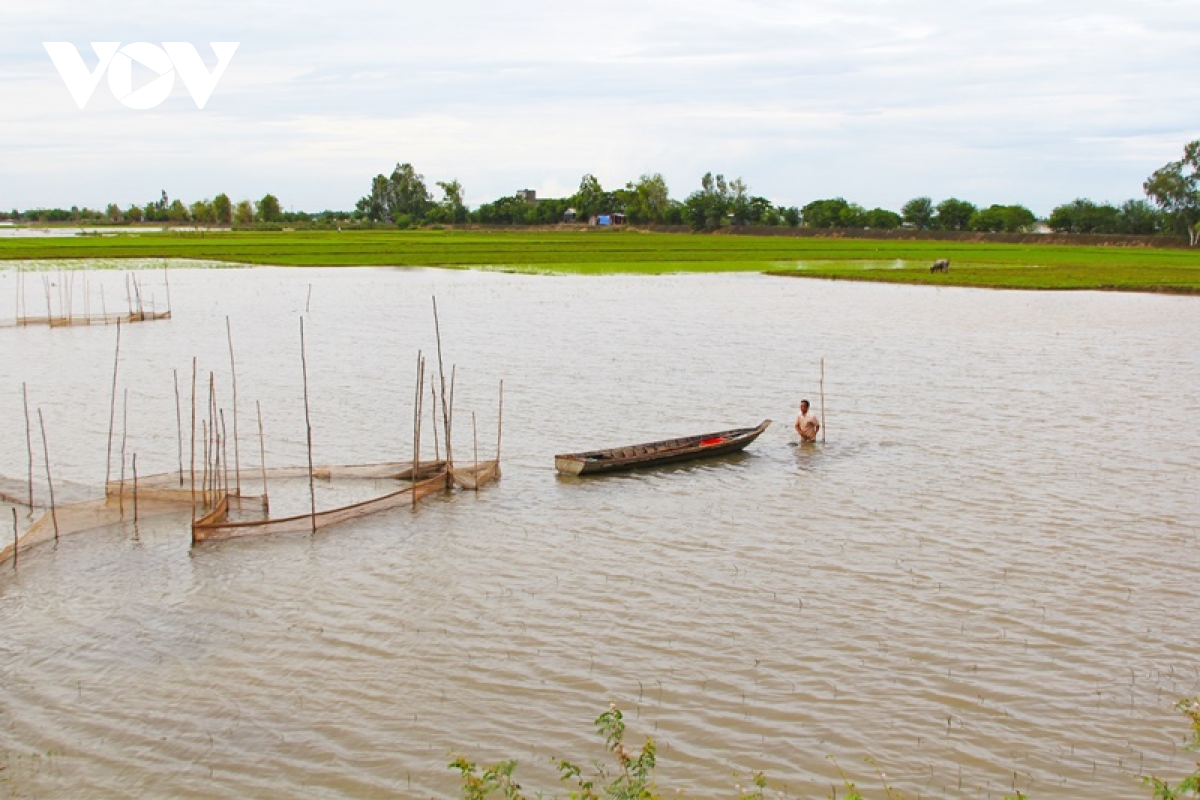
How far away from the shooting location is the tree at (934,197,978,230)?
9431cm

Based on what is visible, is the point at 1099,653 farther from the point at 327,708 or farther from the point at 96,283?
the point at 96,283

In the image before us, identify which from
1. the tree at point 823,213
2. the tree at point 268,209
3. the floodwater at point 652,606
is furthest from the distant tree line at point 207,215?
the floodwater at point 652,606

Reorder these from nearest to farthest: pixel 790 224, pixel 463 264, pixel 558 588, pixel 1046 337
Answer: pixel 558 588 → pixel 1046 337 → pixel 463 264 → pixel 790 224

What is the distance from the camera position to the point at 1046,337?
29422 millimetres

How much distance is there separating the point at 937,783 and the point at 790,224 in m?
103

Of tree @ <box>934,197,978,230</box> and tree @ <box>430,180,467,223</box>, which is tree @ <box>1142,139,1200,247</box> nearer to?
tree @ <box>934,197,978,230</box>

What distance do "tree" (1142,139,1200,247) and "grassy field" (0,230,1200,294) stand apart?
960 centimetres

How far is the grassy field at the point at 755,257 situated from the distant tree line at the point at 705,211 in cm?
967

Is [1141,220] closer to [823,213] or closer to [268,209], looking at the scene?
[823,213]

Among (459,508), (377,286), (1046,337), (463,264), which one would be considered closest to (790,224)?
(463,264)

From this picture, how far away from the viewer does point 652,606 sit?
10141 mm

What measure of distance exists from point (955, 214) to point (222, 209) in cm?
9051

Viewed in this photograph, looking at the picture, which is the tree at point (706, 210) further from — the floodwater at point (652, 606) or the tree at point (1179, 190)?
the floodwater at point (652, 606)

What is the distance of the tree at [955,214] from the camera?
309 feet
